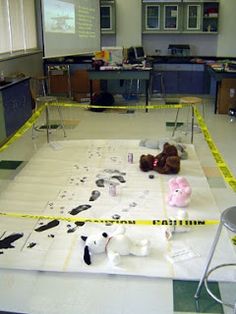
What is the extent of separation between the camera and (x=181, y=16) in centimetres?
804

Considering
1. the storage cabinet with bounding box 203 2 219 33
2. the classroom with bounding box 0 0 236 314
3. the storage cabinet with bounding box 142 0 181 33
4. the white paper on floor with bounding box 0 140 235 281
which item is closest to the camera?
the classroom with bounding box 0 0 236 314

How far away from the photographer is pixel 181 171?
3625mm

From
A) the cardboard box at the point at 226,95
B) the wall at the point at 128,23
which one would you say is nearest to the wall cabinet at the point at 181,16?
the wall at the point at 128,23

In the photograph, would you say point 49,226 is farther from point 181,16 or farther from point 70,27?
point 181,16

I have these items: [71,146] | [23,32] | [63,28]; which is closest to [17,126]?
[71,146]

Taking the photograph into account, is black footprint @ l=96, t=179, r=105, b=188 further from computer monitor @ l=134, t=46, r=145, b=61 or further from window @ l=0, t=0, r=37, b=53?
computer monitor @ l=134, t=46, r=145, b=61

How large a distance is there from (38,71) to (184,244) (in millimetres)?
6184

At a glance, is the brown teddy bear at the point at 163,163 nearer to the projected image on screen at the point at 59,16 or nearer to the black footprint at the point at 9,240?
the black footprint at the point at 9,240

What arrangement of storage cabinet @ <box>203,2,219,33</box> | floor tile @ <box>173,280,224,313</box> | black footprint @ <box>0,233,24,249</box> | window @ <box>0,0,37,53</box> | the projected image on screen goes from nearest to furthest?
floor tile @ <box>173,280,224,313</box> < black footprint @ <box>0,233,24,249</box> < the projected image on screen < window @ <box>0,0,37,53</box> < storage cabinet @ <box>203,2,219,33</box>

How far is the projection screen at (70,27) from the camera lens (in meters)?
4.80

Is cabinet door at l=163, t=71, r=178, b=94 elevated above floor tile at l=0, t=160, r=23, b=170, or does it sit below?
above

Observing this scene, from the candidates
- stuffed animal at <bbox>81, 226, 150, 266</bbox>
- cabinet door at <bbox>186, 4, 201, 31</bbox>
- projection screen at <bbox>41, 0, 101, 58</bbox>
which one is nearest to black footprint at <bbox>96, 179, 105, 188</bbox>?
stuffed animal at <bbox>81, 226, 150, 266</bbox>

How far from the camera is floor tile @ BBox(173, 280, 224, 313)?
1.92 meters

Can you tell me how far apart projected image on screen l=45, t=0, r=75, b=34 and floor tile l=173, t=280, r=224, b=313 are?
150 inches
